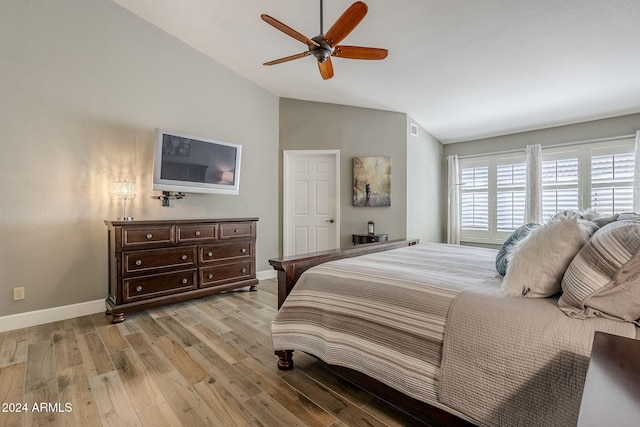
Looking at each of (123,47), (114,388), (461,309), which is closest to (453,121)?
(461,309)

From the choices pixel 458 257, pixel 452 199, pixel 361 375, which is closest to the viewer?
pixel 361 375

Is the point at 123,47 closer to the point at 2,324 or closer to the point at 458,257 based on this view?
the point at 2,324

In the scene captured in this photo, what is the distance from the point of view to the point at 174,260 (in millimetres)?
3037

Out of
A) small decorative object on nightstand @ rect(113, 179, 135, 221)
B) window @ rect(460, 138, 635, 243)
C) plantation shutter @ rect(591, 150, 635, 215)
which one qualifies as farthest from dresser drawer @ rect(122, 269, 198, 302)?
plantation shutter @ rect(591, 150, 635, 215)

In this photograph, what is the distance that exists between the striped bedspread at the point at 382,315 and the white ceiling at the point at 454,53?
2.14 metres

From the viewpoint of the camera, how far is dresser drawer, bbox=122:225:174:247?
2719 millimetres

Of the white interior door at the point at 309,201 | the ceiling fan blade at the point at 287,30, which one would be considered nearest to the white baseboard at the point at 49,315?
the white interior door at the point at 309,201

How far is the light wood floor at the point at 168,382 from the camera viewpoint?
1465mm

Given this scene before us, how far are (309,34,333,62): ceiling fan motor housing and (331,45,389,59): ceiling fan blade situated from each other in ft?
0.27

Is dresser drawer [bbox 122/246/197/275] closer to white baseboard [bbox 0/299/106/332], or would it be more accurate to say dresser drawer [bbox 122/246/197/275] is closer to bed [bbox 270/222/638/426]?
white baseboard [bbox 0/299/106/332]

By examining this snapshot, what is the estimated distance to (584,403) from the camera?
21.0 inches

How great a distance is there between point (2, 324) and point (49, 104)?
201 cm

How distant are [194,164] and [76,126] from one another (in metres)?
Result: 1.12

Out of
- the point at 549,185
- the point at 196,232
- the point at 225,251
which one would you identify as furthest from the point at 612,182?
the point at 196,232
